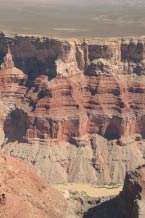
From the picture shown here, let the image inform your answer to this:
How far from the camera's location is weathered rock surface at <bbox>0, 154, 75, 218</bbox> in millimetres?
33562

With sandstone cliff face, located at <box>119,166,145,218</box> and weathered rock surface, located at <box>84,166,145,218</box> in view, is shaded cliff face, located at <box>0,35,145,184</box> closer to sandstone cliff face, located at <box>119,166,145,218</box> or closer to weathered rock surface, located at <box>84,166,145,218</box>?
weathered rock surface, located at <box>84,166,145,218</box>

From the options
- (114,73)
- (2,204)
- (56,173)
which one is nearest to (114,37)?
(114,73)

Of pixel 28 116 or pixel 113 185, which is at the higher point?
pixel 28 116

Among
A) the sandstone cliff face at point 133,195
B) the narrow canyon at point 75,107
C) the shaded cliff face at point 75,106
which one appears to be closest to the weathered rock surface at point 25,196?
the sandstone cliff face at point 133,195

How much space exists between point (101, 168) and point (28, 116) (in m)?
9.46

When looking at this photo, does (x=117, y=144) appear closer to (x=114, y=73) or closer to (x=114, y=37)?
(x=114, y=73)

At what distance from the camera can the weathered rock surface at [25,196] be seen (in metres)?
33.6

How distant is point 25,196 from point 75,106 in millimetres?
34877

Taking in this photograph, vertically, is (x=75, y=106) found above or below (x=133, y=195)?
above

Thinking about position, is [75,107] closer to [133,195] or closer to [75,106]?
[75,106]

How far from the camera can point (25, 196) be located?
1382 inches

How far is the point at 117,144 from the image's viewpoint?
230ft

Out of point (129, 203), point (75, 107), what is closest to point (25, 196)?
point (129, 203)

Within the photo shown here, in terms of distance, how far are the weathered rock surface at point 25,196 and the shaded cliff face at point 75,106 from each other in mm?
28312
